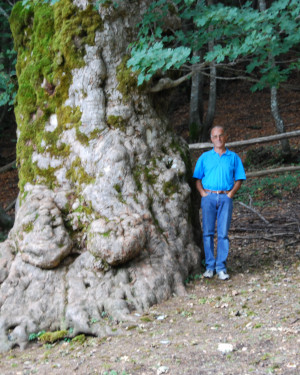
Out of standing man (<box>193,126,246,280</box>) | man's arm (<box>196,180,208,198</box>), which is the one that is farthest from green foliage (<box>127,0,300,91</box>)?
man's arm (<box>196,180,208,198</box>)

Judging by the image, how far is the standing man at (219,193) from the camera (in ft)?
16.8

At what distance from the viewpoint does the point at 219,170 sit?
A: 16.9ft

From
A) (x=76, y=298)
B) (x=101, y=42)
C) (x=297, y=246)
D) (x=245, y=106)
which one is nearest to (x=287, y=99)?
(x=245, y=106)

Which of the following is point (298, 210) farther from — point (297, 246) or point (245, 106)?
point (245, 106)

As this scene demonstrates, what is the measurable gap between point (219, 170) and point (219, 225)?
2.15 feet

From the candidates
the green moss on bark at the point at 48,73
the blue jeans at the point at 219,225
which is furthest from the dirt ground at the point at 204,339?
the green moss on bark at the point at 48,73

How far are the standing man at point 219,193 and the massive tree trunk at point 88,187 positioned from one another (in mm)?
234

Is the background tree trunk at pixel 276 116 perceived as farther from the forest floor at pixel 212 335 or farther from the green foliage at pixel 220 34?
the green foliage at pixel 220 34

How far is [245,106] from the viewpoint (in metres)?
18.9

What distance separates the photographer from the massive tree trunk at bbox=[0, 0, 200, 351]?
440 cm

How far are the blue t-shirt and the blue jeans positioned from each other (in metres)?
0.13

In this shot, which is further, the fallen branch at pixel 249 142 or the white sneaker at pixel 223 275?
the fallen branch at pixel 249 142

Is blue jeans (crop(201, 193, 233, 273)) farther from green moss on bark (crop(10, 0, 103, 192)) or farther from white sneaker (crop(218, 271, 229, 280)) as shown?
green moss on bark (crop(10, 0, 103, 192))

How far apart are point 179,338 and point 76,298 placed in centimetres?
118
